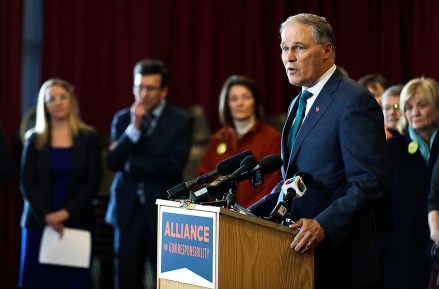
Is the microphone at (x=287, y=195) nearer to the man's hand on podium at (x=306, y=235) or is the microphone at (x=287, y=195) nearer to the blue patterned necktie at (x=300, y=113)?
the man's hand on podium at (x=306, y=235)

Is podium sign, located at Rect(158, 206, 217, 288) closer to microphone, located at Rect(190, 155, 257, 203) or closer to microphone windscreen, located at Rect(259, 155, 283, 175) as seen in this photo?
microphone, located at Rect(190, 155, 257, 203)

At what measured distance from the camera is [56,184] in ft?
18.1

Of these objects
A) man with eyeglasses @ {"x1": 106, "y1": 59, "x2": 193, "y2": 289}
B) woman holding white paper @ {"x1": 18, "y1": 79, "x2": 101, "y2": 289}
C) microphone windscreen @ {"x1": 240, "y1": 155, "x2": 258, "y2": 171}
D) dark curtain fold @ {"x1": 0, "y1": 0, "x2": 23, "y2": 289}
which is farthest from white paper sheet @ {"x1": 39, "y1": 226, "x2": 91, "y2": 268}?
microphone windscreen @ {"x1": 240, "y1": 155, "x2": 258, "y2": 171}

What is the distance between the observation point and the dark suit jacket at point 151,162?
5293 millimetres

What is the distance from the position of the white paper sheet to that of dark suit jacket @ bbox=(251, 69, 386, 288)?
114 inches

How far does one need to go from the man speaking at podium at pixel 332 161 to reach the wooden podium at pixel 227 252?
78 millimetres

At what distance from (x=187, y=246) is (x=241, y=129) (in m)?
2.66

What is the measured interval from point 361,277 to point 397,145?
1607 millimetres

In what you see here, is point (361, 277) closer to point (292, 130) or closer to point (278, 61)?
point (292, 130)

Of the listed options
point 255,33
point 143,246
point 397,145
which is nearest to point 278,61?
point 255,33

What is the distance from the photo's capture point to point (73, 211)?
5453 millimetres

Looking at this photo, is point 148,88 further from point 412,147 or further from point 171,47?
point 412,147

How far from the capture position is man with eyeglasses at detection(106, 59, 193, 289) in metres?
5.29

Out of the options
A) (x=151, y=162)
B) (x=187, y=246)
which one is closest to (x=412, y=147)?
(x=151, y=162)
